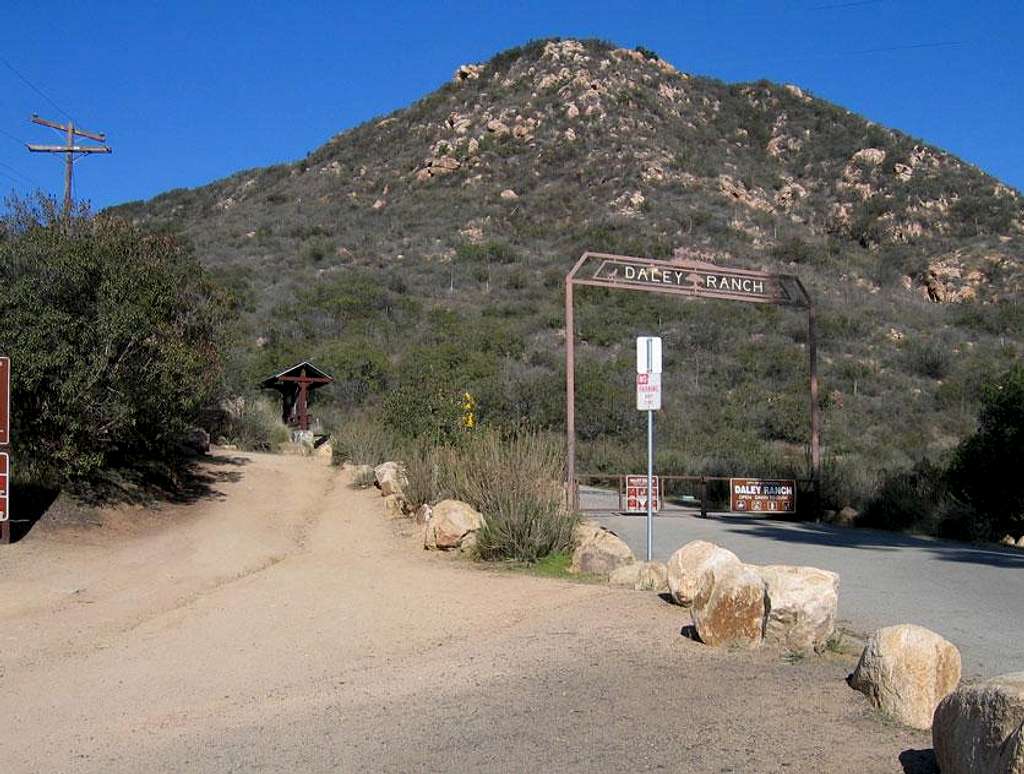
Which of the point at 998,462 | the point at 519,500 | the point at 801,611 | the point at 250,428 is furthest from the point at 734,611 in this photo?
the point at 250,428

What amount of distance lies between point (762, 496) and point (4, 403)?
1382cm

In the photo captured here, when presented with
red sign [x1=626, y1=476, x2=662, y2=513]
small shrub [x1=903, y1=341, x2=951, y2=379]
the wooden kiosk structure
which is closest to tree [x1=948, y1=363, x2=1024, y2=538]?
red sign [x1=626, y1=476, x2=662, y2=513]

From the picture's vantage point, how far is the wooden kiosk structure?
33.5m

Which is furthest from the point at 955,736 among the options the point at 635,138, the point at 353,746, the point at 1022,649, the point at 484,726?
the point at 635,138

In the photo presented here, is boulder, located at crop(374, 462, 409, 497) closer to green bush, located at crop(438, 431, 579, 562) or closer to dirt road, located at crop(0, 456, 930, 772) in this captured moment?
green bush, located at crop(438, 431, 579, 562)

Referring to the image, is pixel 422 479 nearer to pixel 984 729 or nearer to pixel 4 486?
pixel 4 486

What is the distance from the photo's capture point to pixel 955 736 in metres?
4.62

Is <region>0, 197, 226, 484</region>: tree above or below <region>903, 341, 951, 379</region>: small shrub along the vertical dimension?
below

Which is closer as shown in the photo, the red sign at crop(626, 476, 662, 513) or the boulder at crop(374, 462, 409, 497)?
the red sign at crop(626, 476, 662, 513)

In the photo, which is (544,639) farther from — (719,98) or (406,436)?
(719,98)

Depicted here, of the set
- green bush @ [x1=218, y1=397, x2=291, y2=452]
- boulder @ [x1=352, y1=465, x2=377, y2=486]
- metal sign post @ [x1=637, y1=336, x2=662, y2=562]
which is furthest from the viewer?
green bush @ [x1=218, y1=397, x2=291, y2=452]

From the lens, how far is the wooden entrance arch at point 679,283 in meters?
17.6

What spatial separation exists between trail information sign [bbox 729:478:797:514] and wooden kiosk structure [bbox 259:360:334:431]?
1685 cm

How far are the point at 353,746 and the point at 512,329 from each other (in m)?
39.7
